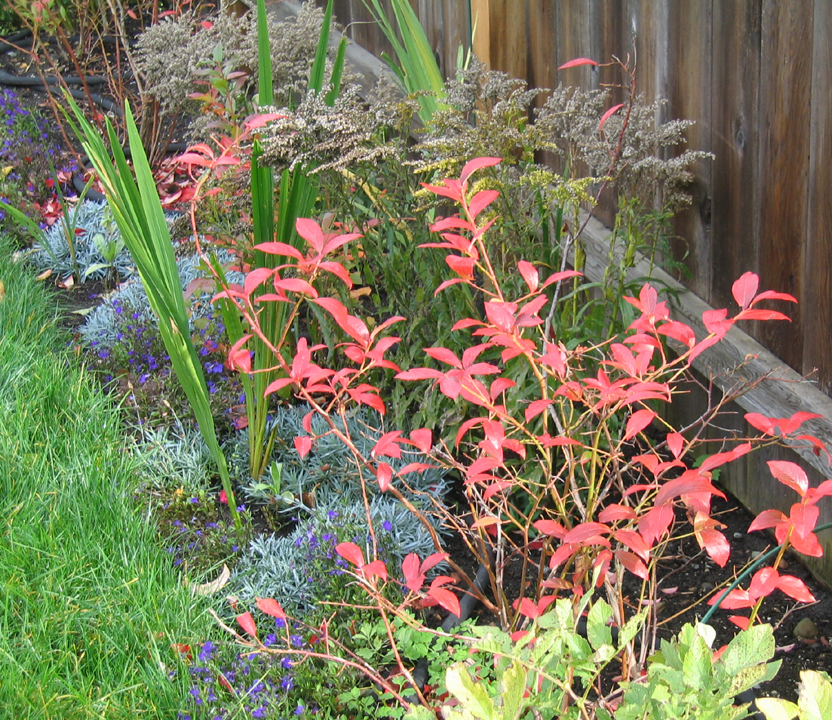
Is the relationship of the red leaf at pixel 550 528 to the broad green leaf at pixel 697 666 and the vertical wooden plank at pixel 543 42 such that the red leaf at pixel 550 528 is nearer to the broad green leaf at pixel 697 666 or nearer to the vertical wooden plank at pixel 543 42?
the broad green leaf at pixel 697 666

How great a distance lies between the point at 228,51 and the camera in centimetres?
316

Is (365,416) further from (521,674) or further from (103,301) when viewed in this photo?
(521,674)

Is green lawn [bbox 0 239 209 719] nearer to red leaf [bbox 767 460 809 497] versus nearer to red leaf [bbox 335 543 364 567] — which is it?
red leaf [bbox 335 543 364 567]

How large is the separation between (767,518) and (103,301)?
299 centimetres

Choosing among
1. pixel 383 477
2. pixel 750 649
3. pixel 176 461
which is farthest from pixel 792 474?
pixel 176 461

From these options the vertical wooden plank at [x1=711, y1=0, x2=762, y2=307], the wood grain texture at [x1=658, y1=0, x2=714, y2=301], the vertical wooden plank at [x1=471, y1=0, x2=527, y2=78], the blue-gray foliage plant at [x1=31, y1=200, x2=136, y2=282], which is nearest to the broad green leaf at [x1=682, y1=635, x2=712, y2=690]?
the vertical wooden plank at [x1=711, y1=0, x2=762, y2=307]

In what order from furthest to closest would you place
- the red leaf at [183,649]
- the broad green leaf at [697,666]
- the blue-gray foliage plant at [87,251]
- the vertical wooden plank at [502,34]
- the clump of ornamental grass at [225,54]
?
1. the blue-gray foliage plant at [87,251]
2. the vertical wooden plank at [502,34]
3. the clump of ornamental grass at [225,54]
4. the red leaf at [183,649]
5. the broad green leaf at [697,666]

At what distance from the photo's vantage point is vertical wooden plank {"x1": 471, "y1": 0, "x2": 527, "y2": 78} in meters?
3.19

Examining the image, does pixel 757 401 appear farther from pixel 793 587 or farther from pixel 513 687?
pixel 513 687

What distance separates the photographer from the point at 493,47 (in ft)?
10.9

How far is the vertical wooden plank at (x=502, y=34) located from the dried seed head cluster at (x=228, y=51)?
61 centimetres

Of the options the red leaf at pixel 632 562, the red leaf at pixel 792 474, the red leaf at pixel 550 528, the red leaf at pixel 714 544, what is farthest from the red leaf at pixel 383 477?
the red leaf at pixel 792 474

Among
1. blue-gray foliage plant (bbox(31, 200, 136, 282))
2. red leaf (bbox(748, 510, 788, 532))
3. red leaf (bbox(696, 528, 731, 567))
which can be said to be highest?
red leaf (bbox(748, 510, 788, 532))

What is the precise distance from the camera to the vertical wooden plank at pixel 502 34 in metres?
3.19
